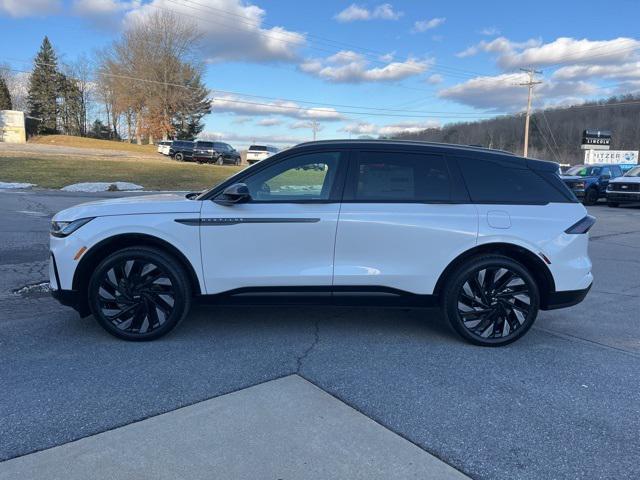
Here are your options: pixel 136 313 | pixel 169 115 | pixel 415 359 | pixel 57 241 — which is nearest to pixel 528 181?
pixel 415 359

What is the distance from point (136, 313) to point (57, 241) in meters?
0.92

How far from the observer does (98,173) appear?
1007 inches

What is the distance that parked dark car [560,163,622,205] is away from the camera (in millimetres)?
22203

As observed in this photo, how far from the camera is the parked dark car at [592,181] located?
2220 centimetres

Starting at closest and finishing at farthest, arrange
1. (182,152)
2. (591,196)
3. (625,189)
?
(625,189) → (591,196) → (182,152)

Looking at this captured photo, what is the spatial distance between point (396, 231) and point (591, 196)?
849 inches

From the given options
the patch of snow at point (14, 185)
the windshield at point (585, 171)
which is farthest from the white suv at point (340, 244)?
the windshield at point (585, 171)

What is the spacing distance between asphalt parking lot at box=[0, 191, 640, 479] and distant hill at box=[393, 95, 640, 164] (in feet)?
218

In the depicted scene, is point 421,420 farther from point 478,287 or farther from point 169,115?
point 169,115

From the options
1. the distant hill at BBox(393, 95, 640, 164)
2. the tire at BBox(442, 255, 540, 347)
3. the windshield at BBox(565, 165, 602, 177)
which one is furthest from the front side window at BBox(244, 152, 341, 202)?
the distant hill at BBox(393, 95, 640, 164)

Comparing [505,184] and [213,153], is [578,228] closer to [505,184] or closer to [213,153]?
[505,184]

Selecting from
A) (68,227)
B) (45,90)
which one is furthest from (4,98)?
(68,227)

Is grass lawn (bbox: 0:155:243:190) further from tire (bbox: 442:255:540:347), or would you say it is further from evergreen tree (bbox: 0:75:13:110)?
evergreen tree (bbox: 0:75:13:110)

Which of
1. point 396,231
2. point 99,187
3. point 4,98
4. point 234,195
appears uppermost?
point 4,98
